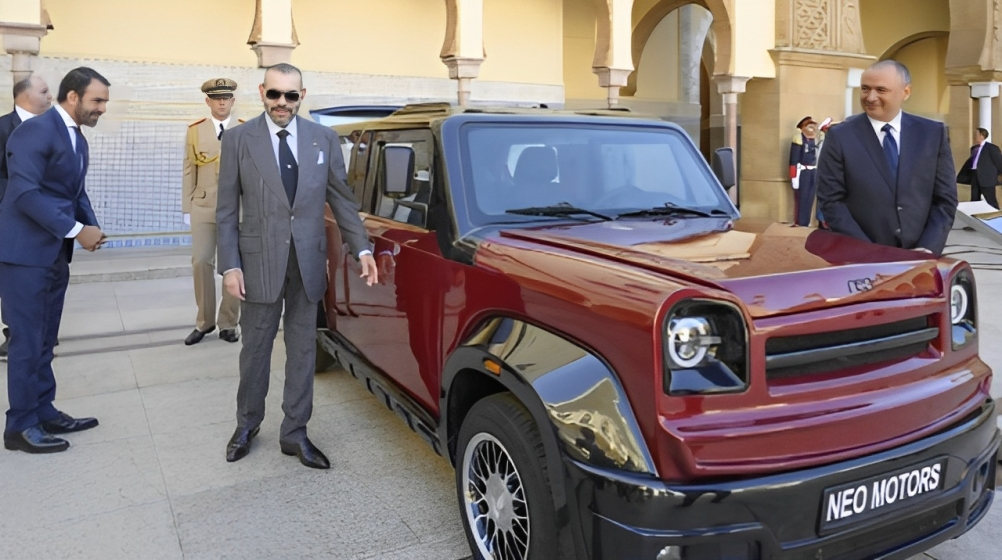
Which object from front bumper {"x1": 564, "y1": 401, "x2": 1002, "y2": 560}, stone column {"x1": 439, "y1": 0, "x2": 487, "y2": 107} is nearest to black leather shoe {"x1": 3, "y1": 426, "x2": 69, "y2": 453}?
front bumper {"x1": 564, "y1": 401, "x2": 1002, "y2": 560}

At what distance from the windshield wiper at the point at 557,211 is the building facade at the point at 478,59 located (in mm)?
9183

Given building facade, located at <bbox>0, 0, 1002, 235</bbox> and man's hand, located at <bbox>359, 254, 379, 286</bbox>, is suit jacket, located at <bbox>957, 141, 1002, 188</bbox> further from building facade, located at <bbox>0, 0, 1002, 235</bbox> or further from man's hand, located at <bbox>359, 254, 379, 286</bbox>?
man's hand, located at <bbox>359, 254, 379, 286</bbox>

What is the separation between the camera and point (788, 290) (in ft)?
7.70

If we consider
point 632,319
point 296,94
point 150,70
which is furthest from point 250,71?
point 632,319

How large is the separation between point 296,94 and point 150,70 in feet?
32.7

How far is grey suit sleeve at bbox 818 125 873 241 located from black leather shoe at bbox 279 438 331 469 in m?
2.92

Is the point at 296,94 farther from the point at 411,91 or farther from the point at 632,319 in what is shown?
the point at 411,91

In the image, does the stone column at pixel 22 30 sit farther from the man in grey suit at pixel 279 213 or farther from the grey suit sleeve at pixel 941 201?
the grey suit sleeve at pixel 941 201

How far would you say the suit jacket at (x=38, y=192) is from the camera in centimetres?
410

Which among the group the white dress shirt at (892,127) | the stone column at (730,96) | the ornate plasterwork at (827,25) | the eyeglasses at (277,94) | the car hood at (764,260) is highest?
the ornate plasterwork at (827,25)

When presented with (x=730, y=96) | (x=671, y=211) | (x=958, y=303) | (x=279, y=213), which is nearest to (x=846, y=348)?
(x=958, y=303)

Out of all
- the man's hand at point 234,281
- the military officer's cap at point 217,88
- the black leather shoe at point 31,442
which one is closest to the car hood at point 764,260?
Answer: the man's hand at point 234,281

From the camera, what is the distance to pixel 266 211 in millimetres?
3891

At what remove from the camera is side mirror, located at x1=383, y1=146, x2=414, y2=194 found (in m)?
3.47
